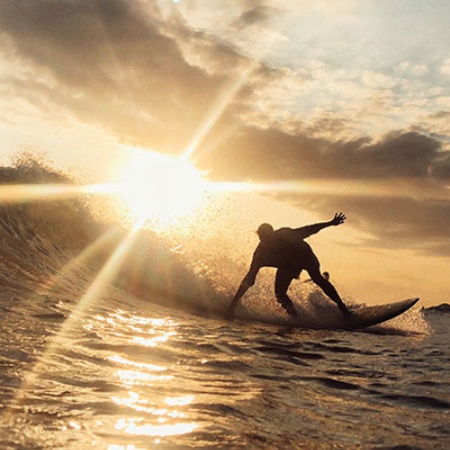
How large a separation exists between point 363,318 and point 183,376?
25.9ft

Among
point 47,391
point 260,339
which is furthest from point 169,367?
point 260,339

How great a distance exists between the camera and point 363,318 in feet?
38.5

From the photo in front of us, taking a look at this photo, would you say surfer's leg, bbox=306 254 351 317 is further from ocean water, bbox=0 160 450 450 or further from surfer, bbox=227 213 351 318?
ocean water, bbox=0 160 450 450

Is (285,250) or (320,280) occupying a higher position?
(285,250)

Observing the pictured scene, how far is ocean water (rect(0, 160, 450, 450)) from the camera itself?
126 inches

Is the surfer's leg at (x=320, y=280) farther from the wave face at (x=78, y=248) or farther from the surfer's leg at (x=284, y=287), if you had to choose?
the wave face at (x=78, y=248)

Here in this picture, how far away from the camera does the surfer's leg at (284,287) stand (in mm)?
11461

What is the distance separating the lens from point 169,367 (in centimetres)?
503

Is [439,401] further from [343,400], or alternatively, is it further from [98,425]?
[98,425]

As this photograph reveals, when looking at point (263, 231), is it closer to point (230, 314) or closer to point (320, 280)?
point (320, 280)

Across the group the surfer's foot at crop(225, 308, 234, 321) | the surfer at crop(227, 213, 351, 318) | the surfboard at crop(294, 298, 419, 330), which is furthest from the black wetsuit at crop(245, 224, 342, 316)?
the surfer's foot at crop(225, 308, 234, 321)

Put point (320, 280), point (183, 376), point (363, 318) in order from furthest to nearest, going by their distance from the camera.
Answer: point (363, 318) < point (320, 280) < point (183, 376)

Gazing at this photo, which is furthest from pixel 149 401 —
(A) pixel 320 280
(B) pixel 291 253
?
(A) pixel 320 280

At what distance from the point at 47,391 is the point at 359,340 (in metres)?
7.23
